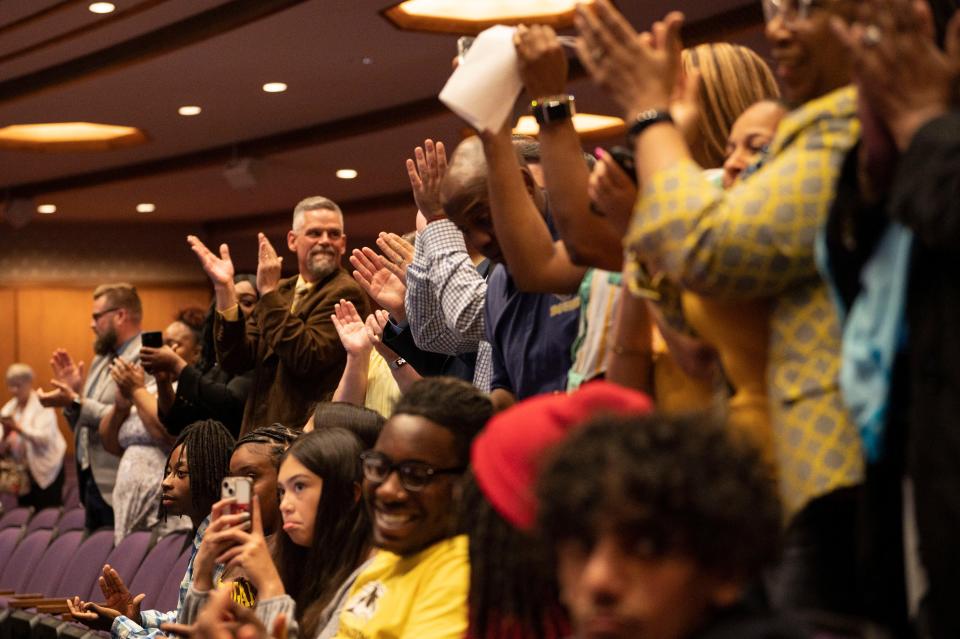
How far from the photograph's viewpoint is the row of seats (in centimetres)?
397

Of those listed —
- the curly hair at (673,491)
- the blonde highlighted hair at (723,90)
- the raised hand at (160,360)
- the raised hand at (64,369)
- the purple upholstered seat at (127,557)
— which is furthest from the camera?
the raised hand at (64,369)

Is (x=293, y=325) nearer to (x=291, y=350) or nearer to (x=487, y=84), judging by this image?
(x=291, y=350)

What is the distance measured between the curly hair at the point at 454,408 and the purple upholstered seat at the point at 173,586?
2.08 meters

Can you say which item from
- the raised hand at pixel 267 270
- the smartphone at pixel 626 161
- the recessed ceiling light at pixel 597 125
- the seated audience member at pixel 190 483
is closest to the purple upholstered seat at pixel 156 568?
the seated audience member at pixel 190 483

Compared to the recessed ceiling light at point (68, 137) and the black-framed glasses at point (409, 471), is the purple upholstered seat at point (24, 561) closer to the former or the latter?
the black-framed glasses at point (409, 471)

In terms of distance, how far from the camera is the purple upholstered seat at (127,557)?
465 centimetres

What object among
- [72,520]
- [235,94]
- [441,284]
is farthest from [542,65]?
[235,94]

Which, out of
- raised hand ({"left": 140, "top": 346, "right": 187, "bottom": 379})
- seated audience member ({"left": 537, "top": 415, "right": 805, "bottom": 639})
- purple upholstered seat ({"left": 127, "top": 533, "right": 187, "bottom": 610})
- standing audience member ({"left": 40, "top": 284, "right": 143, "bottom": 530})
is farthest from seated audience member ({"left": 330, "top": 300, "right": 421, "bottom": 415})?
seated audience member ({"left": 537, "top": 415, "right": 805, "bottom": 639})

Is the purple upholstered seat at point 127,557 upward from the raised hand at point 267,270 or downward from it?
downward

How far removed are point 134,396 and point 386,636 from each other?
342cm

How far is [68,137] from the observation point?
10961 millimetres

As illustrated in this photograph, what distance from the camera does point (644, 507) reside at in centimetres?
115

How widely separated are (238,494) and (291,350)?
5.21ft

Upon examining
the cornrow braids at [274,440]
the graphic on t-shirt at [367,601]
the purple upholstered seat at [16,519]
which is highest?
the cornrow braids at [274,440]
